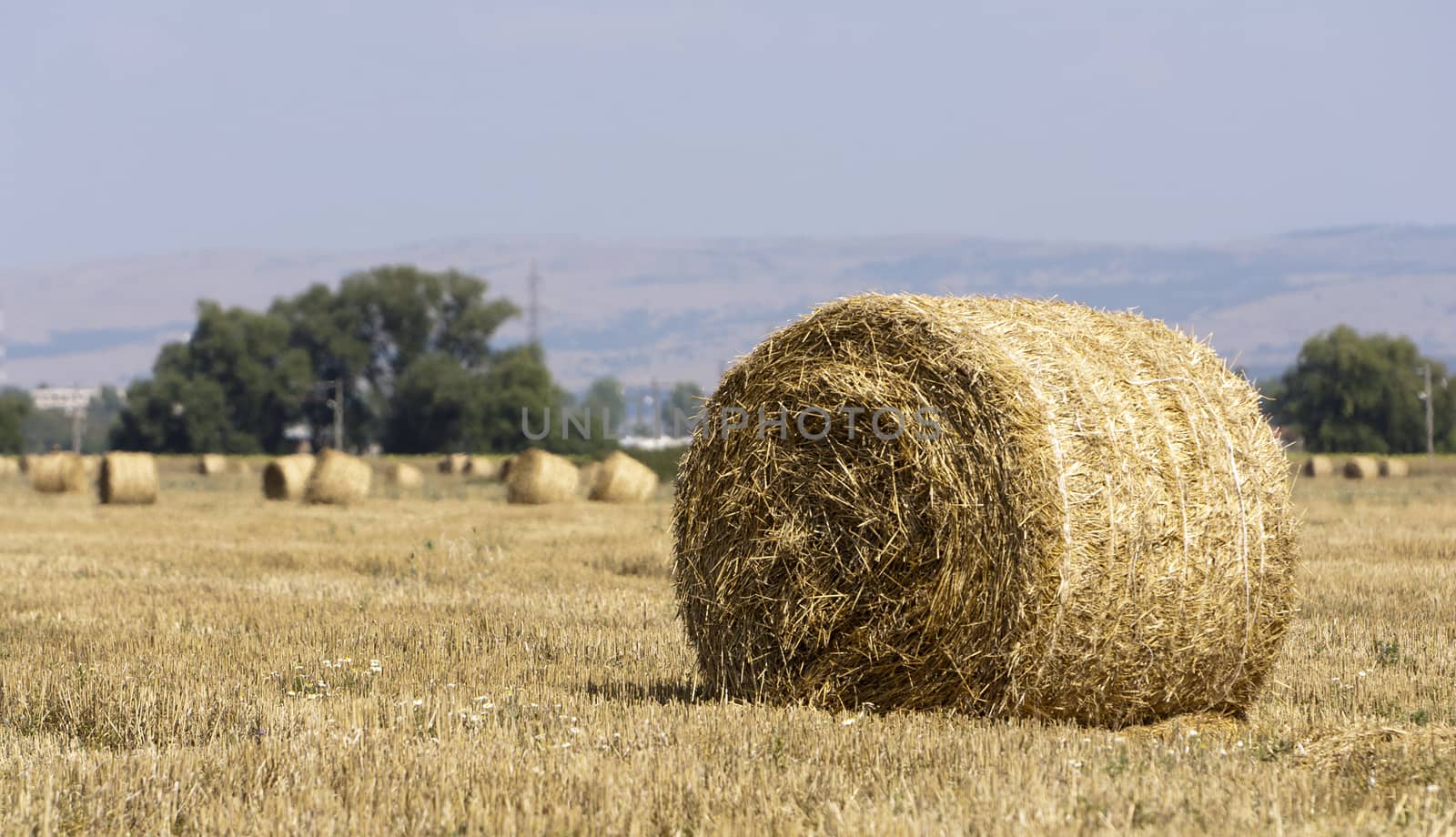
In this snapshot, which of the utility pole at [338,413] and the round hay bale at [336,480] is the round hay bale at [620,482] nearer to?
the round hay bale at [336,480]

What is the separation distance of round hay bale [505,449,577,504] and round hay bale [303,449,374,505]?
3.01m

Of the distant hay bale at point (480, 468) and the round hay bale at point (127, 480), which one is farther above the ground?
the round hay bale at point (127, 480)

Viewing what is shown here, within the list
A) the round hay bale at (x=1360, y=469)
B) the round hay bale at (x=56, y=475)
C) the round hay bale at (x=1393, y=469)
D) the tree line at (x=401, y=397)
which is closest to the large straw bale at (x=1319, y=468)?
the round hay bale at (x=1360, y=469)

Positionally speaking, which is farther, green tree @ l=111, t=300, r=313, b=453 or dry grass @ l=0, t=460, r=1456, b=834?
green tree @ l=111, t=300, r=313, b=453

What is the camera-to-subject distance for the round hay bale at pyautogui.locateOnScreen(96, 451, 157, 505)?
3136 centimetres

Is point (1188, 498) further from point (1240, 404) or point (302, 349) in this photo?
point (302, 349)

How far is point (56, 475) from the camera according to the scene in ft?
127

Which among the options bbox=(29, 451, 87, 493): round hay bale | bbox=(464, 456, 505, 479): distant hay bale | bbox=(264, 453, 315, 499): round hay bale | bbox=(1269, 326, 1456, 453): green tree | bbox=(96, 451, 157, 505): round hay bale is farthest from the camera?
bbox=(1269, 326, 1456, 453): green tree

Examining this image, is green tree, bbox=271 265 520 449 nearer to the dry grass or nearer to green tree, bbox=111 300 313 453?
green tree, bbox=111 300 313 453

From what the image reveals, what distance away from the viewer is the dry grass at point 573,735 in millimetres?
5895

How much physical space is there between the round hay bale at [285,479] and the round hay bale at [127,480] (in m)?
2.63

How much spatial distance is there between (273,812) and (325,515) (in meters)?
21.4

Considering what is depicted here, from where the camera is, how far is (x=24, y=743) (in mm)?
7312

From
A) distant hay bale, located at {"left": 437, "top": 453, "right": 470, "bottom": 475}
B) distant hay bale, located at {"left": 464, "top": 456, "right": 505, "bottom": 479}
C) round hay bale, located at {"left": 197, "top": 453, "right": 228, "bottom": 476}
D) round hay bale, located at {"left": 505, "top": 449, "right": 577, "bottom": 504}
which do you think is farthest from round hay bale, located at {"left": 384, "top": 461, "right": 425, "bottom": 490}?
round hay bale, located at {"left": 197, "top": 453, "right": 228, "bottom": 476}
